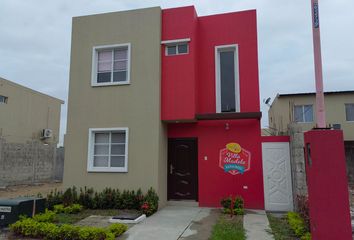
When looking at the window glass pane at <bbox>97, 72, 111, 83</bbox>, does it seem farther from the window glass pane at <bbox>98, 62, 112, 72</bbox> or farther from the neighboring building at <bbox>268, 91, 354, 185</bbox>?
the neighboring building at <bbox>268, 91, 354, 185</bbox>

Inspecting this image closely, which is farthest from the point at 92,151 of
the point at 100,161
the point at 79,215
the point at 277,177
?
the point at 277,177

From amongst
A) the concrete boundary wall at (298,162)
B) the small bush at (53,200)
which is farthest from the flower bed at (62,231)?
the concrete boundary wall at (298,162)

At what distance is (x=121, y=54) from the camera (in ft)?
35.5

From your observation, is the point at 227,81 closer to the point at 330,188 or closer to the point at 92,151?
the point at 92,151

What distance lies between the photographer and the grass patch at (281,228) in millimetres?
6645

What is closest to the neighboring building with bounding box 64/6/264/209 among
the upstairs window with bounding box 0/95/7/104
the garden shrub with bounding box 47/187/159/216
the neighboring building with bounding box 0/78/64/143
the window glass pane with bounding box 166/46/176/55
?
the window glass pane with bounding box 166/46/176/55

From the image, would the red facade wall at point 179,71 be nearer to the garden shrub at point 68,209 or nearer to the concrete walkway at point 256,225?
the concrete walkway at point 256,225

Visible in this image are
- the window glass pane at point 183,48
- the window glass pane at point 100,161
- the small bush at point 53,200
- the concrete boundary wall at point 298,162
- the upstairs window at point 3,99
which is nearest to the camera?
the concrete boundary wall at point 298,162

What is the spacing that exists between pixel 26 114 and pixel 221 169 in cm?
1921

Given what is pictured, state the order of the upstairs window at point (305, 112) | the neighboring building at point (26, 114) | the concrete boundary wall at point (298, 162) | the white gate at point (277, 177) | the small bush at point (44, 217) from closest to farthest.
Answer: the small bush at point (44, 217), the concrete boundary wall at point (298, 162), the white gate at point (277, 177), the neighboring building at point (26, 114), the upstairs window at point (305, 112)

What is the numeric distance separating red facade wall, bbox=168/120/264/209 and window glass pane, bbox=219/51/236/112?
0.65m

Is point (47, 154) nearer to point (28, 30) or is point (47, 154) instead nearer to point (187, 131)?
point (28, 30)

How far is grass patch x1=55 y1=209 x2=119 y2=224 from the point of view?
813cm

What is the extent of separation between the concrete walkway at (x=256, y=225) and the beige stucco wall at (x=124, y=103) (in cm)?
296
